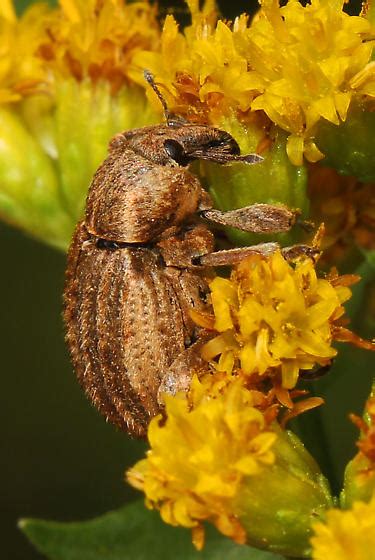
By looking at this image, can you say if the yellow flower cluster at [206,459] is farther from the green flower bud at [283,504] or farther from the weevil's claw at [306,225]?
the weevil's claw at [306,225]

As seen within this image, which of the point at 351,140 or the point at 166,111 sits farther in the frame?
the point at 166,111

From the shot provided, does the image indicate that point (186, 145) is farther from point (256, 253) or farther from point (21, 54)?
point (21, 54)

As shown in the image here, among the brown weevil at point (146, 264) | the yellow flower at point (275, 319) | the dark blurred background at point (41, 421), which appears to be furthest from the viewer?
the dark blurred background at point (41, 421)


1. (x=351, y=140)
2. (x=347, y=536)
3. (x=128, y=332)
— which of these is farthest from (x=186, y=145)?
(x=347, y=536)

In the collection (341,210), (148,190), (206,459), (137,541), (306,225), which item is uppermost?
(148,190)

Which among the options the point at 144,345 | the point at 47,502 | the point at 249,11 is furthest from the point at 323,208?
the point at 47,502

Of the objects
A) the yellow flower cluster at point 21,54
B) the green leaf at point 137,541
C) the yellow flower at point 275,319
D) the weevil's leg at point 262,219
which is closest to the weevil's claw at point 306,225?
the weevil's leg at point 262,219
